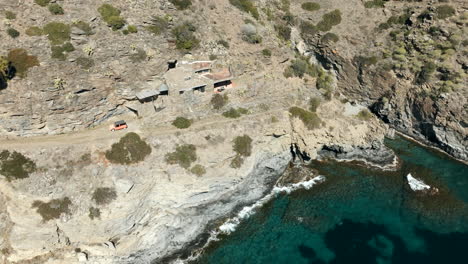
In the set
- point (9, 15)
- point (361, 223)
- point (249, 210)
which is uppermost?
point (9, 15)

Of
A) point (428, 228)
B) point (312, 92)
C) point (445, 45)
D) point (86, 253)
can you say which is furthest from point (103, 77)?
point (445, 45)

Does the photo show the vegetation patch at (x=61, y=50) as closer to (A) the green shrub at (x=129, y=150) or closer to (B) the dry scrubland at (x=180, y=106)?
(B) the dry scrubland at (x=180, y=106)

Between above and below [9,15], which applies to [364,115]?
below

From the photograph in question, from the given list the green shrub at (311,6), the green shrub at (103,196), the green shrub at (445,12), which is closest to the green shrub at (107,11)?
the green shrub at (103,196)

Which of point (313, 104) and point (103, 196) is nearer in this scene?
point (103, 196)

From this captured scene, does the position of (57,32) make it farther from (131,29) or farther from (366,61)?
(366,61)

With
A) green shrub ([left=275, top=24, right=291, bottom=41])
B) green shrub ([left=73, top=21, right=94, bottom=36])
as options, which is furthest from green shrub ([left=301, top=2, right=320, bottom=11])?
green shrub ([left=73, top=21, right=94, bottom=36])

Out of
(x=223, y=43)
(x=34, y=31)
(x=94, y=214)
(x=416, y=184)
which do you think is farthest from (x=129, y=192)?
(x=416, y=184)

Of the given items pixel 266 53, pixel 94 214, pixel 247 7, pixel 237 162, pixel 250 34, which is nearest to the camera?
pixel 94 214
